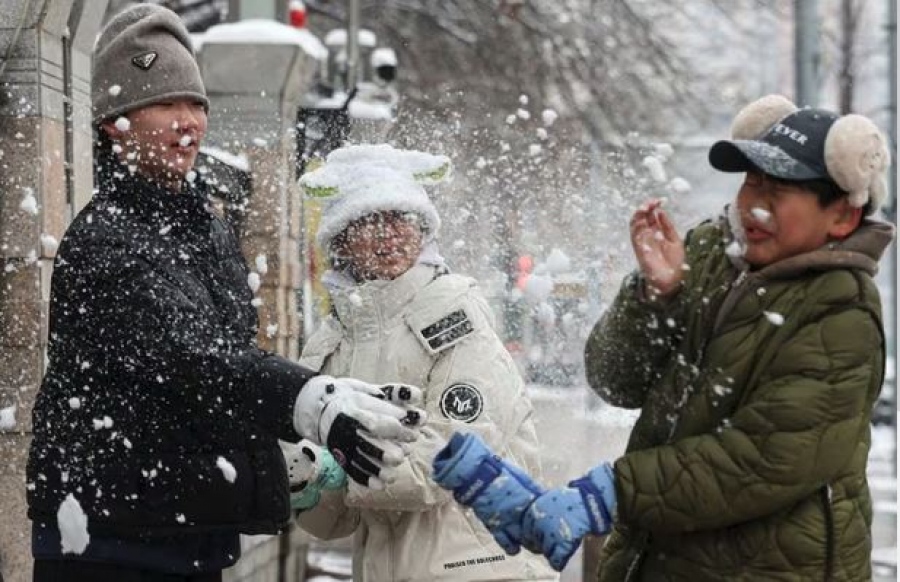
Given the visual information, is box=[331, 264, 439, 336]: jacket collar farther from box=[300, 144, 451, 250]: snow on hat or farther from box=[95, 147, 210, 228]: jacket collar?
box=[95, 147, 210, 228]: jacket collar

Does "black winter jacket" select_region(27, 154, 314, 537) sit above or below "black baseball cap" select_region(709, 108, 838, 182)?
below

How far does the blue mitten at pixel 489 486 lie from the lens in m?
3.04

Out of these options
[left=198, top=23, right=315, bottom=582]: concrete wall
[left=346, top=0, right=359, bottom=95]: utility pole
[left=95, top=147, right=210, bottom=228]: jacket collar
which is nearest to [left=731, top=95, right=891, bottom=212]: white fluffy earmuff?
[left=95, top=147, right=210, bottom=228]: jacket collar

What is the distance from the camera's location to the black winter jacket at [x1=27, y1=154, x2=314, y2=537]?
334 cm

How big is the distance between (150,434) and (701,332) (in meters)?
1.22

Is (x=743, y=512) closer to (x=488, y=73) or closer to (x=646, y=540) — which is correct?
(x=646, y=540)

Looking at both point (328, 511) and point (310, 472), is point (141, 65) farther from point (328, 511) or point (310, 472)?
point (328, 511)

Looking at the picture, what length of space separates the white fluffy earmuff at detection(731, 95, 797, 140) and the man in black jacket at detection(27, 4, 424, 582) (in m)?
0.89

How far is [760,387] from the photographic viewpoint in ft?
9.76

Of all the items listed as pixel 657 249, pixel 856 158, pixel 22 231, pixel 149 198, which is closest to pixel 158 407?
pixel 149 198

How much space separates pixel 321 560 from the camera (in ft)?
33.3

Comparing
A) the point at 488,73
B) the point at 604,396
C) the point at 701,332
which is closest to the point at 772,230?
the point at 701,332

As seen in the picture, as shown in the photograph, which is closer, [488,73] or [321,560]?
[321,560]

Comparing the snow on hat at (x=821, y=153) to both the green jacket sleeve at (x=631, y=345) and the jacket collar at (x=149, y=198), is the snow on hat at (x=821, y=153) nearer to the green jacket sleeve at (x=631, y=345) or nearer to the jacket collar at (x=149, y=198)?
the green jacket sleeve at (x=631, y=345)
